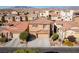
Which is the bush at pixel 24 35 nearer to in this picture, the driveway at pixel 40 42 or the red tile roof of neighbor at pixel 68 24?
the driveway at pixel 40 42

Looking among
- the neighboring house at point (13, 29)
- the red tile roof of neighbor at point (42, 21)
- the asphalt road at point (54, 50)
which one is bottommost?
the asphalt road at point (54, 50)

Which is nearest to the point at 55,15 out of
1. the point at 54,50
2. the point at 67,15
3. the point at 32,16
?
the point at 67,15

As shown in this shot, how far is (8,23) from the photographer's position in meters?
2.89

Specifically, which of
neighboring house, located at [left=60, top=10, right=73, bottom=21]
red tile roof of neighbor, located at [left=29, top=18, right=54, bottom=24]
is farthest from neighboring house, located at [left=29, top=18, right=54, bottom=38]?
neighboring house, located at [left=60, top=10, right=73, bottom=21]

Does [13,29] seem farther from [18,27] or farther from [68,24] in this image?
[68,24]

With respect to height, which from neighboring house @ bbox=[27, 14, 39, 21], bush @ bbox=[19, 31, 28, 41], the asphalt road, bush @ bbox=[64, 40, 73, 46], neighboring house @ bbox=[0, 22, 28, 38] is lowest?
the asphalt road

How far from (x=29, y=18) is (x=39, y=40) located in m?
0.26

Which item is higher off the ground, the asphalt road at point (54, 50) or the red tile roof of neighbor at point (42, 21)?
the red tile roof of neighbor at point (42, 21)

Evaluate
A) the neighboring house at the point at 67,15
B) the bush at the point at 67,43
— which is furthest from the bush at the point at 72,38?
the neighboring house at the point at 67,15

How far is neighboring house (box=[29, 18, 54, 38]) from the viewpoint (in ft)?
9.49

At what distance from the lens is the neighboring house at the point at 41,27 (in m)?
2.89

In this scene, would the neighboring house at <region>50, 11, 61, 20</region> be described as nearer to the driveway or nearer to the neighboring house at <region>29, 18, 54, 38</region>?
the neighboring house at <region>29, 18, 54, 38</region>

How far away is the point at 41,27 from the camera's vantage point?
114 inches
